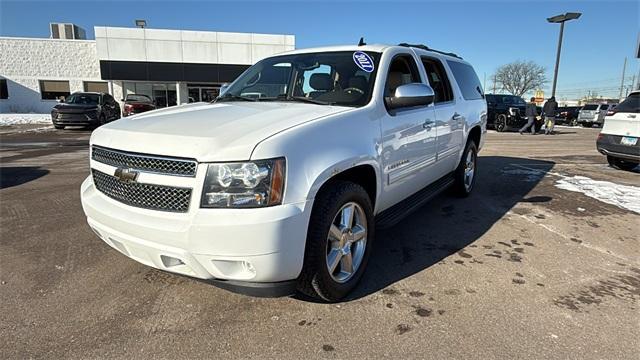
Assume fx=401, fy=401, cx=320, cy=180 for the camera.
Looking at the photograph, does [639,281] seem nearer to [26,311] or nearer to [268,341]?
[268,341]

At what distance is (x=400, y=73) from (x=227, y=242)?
98.4 inches

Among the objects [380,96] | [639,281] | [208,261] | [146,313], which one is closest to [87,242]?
[146,313]

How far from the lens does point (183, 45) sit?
1160 inches

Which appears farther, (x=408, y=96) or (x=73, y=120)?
(x=73, y=120)

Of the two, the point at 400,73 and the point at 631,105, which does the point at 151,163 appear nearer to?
the point at 400,73

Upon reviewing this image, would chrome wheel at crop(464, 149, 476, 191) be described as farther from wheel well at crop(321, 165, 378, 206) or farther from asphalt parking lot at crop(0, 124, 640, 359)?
wheel well at crop(321, 165, 378, 206)

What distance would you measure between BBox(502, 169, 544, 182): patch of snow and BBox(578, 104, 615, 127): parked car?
23270mm

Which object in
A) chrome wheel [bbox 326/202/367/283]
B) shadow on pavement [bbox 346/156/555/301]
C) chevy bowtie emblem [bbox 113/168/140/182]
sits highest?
chevy bowtie emblem [bbox 113/168/140/182]

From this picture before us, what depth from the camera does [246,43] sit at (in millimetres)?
30594

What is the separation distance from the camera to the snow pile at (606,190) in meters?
5.73

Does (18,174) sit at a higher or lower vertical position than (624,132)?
lower

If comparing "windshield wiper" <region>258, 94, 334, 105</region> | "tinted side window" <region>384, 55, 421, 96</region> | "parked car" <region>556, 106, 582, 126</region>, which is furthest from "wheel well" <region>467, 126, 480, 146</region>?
Result: "parked car" <region>556, 106, 582, 126</region>

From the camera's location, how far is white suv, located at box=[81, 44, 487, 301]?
223cm

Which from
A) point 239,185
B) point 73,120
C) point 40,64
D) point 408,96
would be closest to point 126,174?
point 239,185
